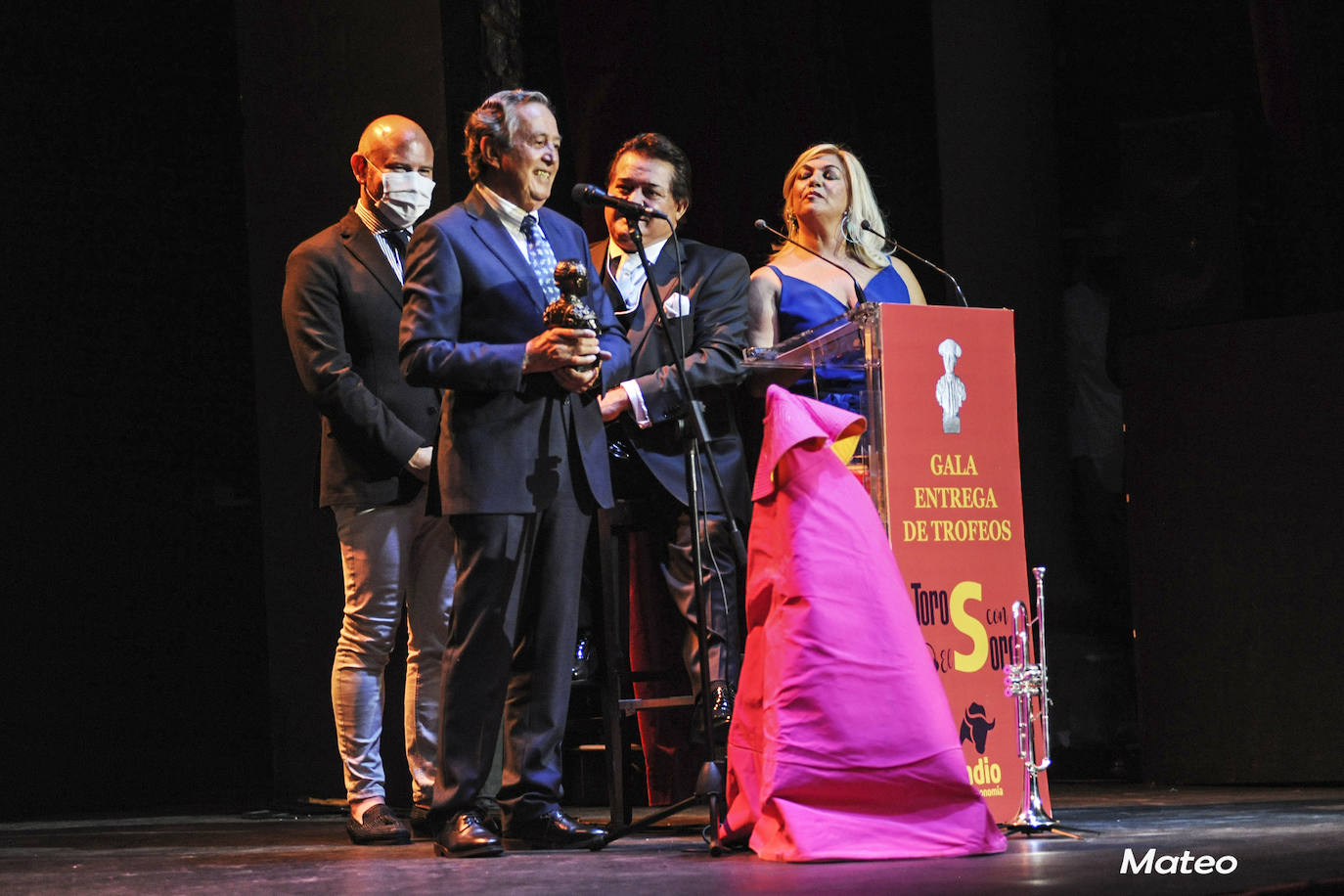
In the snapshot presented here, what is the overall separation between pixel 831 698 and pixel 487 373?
39.8 inches

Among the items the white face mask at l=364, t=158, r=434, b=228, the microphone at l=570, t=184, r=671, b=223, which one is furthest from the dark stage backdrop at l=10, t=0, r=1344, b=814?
the microphone at l=570, t=184, r=671, b=223

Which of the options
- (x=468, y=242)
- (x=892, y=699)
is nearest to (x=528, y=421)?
(x=468, y=242)

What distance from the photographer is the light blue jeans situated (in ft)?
12.3

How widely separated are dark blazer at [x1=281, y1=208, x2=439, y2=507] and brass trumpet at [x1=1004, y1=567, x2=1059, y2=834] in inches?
62.7

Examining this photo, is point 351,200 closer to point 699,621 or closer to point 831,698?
point 699,621

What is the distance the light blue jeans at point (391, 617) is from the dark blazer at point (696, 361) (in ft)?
2.01

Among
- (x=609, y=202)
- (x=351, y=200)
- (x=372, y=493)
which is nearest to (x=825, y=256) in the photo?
Answer: (x=609, y=202)

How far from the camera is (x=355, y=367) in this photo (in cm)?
391

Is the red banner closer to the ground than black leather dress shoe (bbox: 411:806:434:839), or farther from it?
farther from it

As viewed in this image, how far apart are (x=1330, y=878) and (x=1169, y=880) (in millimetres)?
243

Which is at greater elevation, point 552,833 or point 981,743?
point 981,743

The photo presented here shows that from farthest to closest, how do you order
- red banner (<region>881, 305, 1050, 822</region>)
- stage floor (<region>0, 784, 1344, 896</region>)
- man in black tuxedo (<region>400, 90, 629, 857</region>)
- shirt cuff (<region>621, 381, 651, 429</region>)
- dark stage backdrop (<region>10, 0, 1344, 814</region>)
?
dark stage backdrop (<region>10, 0, 1344, 814</region>), shirt cuff (<region>621, 381, 651, 429</region>), red banner (<region>881, 305, 1050, 822</region>), man in black tuxedo (<region>400, 90, 629, 857</region>), stage floor (<region>0, 784, 1344, 896</region>)

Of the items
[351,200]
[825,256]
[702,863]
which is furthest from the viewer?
[351,200]

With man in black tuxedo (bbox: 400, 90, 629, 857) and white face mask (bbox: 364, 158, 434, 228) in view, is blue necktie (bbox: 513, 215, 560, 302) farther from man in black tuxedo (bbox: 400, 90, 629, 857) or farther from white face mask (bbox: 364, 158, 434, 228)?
white face mask (bbox: 364, 158, 434, 228)
